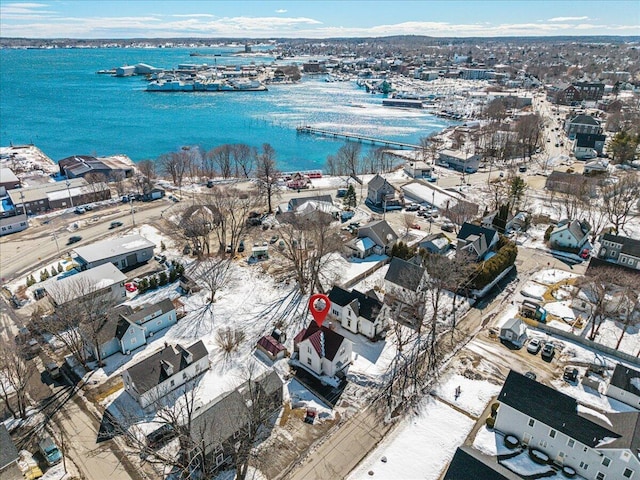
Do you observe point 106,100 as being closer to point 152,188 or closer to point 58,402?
point 152,188

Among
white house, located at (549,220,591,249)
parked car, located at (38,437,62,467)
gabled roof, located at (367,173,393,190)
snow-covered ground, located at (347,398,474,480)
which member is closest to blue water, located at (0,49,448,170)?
gabled roof, located at (367,173,393,190)

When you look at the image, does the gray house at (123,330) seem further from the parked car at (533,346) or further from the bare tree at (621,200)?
the bare tree at (621,200)

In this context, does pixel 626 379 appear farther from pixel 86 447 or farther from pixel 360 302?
pixel 86 447

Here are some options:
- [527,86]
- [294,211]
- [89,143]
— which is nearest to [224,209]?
[294,211]

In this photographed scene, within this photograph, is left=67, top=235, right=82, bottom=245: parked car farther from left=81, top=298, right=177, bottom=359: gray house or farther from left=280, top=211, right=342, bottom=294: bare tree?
left=280, top=211, right=342, bottom=294: bare tree

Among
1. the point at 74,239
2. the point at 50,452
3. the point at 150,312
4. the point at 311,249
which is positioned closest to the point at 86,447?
the point at 50,452

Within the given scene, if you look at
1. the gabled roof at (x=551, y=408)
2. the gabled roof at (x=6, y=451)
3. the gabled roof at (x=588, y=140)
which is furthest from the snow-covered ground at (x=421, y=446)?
the gabled roof at (x=588, y=140)
